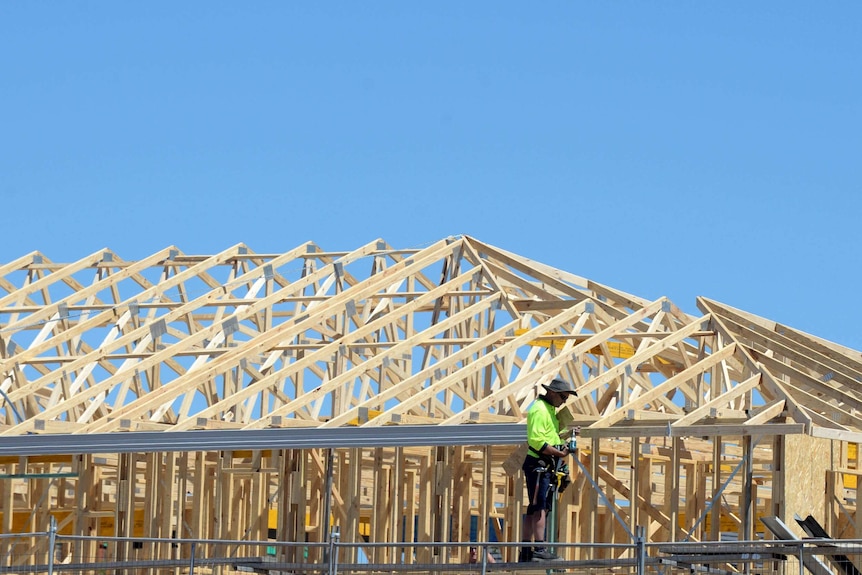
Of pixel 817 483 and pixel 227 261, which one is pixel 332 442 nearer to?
pixel 817 483

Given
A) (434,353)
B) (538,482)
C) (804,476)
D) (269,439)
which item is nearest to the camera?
(538,482)

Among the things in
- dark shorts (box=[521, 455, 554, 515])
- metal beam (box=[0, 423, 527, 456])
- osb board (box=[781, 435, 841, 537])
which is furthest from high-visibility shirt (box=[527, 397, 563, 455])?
osb board (box=[781, 435, 841, 537])

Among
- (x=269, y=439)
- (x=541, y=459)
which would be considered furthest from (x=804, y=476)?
(x=269, y=439)

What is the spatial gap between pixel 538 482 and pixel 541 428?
23.9 inches

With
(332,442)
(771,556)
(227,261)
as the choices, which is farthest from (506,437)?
(227,261)

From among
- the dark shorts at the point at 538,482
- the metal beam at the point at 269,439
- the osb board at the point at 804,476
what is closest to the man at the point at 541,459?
the dark shorts at the point at 538,482

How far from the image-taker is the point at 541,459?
17.2 meters

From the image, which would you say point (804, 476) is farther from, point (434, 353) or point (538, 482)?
point (434, 353)

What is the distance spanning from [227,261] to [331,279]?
2.48 m

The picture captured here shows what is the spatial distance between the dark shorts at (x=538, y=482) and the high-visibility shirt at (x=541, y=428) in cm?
15

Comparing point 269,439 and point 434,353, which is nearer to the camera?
point 269,439

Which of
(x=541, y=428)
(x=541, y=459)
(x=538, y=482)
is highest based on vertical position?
(x=541, y=428)

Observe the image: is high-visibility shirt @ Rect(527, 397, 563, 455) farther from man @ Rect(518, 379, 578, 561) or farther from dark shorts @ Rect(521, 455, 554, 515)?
dark shorts @ Rect(521, 455, 554, 515)

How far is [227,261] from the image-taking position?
28.6 metres
